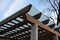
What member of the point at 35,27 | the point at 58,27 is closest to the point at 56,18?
the point at 58,27

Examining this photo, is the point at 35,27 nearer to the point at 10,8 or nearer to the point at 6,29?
the point at 6,29

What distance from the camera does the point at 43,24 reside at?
27.5 ft

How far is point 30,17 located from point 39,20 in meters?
→ 1.00

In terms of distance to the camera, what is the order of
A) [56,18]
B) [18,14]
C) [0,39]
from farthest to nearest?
[0,39] < [56,18] < [18,14]

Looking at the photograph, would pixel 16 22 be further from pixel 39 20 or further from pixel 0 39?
pixel 0 39

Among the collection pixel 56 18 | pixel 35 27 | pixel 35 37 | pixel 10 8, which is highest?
pixel 10 8

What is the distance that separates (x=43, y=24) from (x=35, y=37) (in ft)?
3.72

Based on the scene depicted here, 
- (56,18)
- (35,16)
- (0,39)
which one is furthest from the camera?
(0,39)

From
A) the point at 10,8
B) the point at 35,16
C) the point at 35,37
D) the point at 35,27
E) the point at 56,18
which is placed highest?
the point at 10,8

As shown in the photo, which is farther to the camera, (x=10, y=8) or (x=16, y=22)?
(x=10, y=8)

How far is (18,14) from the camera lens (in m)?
6.75

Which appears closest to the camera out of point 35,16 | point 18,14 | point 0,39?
point 18,14

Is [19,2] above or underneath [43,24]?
above

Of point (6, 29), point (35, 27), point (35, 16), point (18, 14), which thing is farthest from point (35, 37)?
point (6, 29)
